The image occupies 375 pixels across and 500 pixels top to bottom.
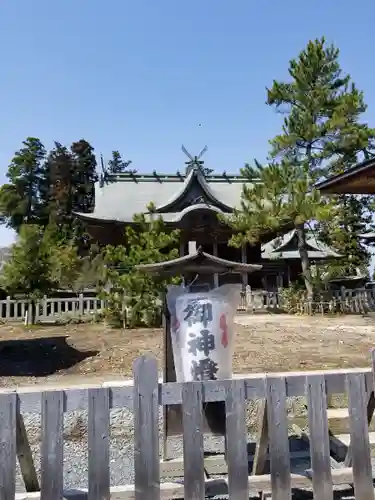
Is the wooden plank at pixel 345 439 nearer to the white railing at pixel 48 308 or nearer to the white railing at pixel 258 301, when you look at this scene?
the white railing at pixel 48 308

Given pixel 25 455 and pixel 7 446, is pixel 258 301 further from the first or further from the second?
pixel 7 446

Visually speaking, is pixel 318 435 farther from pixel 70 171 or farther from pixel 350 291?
pixel 70 171

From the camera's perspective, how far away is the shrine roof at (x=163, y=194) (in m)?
23.3

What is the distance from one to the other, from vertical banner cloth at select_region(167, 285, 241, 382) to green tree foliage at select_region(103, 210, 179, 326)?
31.3 ft

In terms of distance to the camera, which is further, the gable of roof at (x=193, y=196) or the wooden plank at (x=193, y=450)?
the gable of roof at (x=193, y=196)

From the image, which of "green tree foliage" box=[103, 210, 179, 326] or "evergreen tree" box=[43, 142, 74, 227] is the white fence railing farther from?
"evergreen tree" box=[43, 142, 74, 227]

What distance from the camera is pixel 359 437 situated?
284 cm

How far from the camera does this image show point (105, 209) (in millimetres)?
24844

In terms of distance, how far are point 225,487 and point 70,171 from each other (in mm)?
41845

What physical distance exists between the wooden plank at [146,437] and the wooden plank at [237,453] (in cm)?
46

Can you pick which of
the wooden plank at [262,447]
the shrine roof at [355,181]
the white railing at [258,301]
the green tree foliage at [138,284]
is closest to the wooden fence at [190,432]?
the wooden plank at [262,447]

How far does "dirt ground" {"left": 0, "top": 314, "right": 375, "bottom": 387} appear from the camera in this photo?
725cm

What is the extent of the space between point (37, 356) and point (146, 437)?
724 cm

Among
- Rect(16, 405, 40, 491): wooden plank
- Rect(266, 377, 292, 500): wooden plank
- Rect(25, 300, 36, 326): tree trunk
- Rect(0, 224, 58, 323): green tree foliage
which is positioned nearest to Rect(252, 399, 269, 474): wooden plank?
Rect(266, 377, 292, 500): wooden plank
